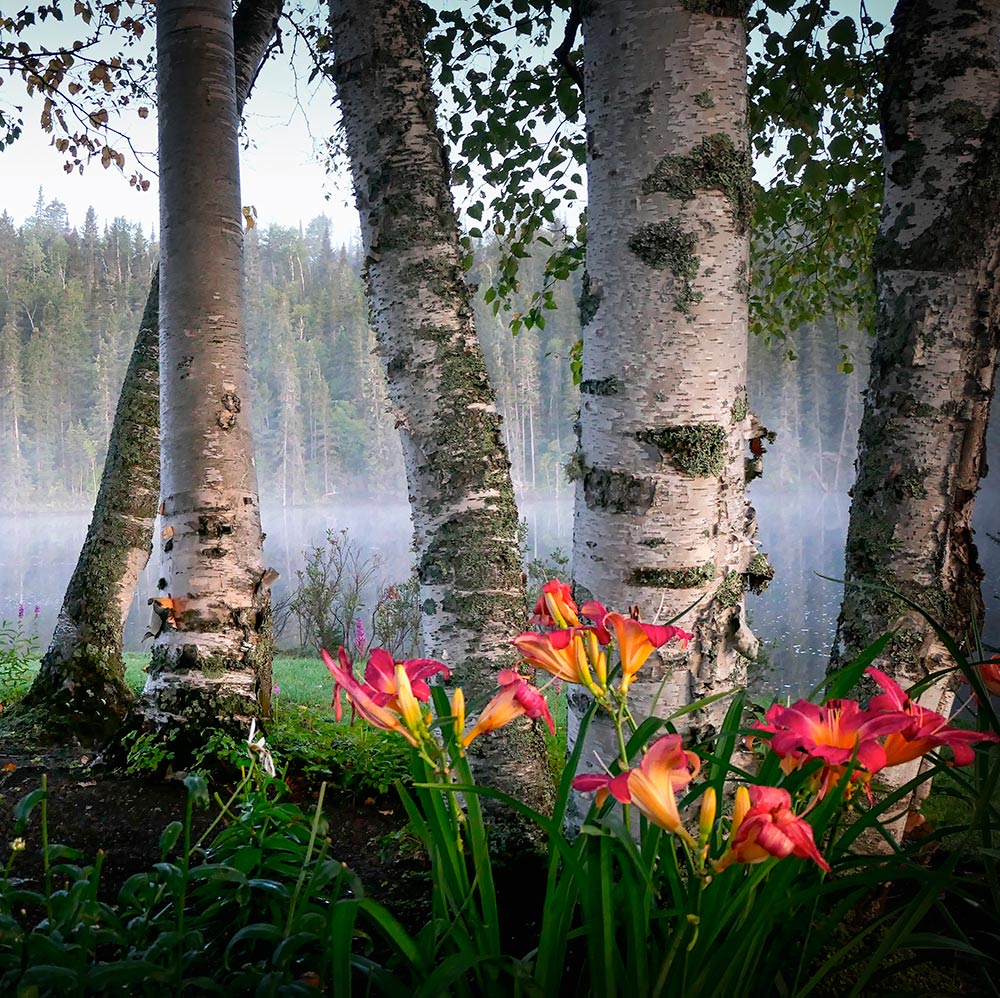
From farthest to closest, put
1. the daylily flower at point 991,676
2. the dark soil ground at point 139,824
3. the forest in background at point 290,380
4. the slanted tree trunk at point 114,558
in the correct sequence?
the forest in background at point 290,380 < the slanted tree trunk at point 114,558 < the dark soil ground at point 139,824 < the daylily flower at point 991,676

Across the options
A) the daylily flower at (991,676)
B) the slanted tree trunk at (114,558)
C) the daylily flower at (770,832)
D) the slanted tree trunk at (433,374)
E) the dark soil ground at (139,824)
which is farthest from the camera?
the slanted tree trunk at (114,558)

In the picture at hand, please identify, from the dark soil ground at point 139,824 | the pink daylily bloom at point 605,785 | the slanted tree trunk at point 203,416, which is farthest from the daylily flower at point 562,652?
the slanted tree trunk at point 203,416

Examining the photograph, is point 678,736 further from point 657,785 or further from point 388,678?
point 388,678

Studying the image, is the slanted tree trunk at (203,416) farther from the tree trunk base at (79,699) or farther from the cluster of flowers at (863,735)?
the cluster of flowers at (863,735)

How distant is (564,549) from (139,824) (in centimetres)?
982

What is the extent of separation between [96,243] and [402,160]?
42408 millimetres

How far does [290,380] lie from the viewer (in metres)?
36.2

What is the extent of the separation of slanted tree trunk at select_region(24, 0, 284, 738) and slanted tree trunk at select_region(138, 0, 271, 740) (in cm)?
107

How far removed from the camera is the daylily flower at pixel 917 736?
2.25 feet

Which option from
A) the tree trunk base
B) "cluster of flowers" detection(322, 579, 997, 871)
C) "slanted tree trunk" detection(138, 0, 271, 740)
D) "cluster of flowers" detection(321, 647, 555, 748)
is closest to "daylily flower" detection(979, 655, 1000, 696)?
"cluster of flowers" detection(322, 579, 997, 871)

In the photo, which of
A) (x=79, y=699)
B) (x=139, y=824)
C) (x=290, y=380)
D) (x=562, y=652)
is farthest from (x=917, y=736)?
(x=290, y=380)

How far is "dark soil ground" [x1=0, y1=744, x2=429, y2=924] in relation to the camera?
164 centimetres

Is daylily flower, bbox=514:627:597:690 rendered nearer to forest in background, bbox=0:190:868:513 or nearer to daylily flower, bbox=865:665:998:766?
daylily flower, bbox=865:665:998:766

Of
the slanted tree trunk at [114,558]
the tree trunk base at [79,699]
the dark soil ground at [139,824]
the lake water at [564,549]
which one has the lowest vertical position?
the lake water at [564,549]
